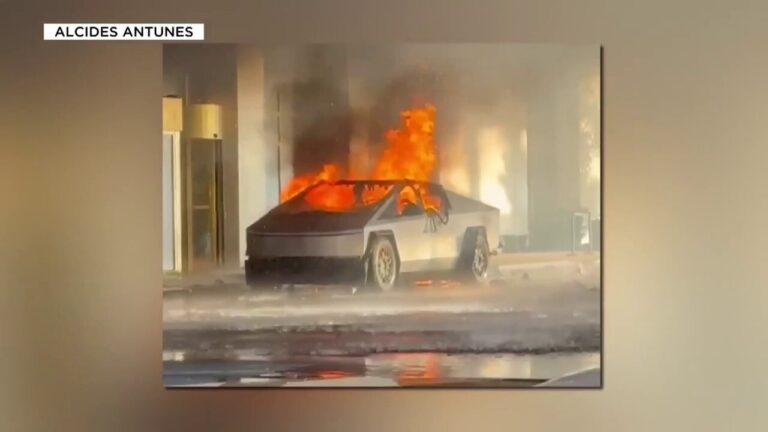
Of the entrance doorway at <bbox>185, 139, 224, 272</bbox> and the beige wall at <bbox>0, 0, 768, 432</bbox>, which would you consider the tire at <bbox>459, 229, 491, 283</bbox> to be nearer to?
the beige wall at <bbox>0, 0, 768, 432</bbox>

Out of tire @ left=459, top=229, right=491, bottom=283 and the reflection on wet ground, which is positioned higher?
tire @ left=459, top=229, right=491, bottom=283

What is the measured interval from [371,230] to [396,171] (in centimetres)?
13

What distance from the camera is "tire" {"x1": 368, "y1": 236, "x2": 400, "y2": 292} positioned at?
1.76m

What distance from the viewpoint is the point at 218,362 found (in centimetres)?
176

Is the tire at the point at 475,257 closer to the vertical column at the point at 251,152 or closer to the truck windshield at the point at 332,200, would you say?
the truck windshield at the point at 332,200

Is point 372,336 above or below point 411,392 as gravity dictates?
above

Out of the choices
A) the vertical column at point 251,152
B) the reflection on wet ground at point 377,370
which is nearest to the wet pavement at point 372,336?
the reflection on wet ground at point 377,370

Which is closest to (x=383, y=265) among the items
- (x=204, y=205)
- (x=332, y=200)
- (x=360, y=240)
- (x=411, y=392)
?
(x=360, y=240)

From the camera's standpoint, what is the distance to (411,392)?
177 centimetres

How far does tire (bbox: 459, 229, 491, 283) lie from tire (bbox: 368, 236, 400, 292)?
0.14 meters

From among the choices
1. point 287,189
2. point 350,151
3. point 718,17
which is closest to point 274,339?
point 287,189

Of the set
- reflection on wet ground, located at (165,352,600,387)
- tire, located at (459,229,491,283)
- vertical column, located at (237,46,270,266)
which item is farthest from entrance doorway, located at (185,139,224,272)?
tire, located at (459,229,491,283)

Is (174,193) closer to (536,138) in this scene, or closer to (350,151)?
(350,151)

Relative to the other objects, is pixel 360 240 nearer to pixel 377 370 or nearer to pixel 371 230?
pixel 371 230
